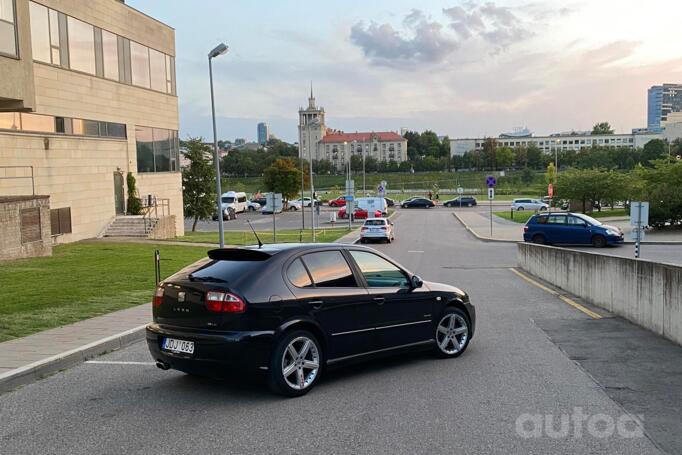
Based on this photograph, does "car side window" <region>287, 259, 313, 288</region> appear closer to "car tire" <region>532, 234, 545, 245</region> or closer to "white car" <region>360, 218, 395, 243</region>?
"car tire" <region>532, 234, 545, 245</region>

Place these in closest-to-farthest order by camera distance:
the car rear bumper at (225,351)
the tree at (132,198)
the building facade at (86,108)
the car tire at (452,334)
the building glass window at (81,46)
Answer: the car rear bumper at (225,351) → the car tire at (452,334) → the building facade at (86,108) → the building glass window at (81,46) → the tree at (132,198)

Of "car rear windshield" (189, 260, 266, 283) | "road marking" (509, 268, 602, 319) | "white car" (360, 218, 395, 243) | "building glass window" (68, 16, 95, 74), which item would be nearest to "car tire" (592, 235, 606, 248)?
"white car" (360, 218, 395, 243)

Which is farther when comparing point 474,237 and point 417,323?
point 474,237

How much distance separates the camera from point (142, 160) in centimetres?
3631

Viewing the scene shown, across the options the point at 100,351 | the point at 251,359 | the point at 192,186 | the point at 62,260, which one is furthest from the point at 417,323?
the point at 192,186

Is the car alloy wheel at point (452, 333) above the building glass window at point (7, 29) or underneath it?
underneath

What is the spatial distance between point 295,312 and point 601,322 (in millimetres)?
6496

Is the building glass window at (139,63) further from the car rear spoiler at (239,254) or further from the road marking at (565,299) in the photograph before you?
the car rear spoiler at (239,254)

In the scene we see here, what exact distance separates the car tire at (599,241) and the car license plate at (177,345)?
91.5ft

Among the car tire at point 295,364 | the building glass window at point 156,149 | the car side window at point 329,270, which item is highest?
the building glass window at point 156,149

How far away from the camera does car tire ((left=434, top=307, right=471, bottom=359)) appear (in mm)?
8078

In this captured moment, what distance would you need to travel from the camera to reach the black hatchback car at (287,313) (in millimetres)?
6223

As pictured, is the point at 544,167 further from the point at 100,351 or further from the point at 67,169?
the point at 100,351

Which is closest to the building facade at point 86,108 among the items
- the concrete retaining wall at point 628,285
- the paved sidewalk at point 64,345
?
the paved sidewalk at point 64,345
